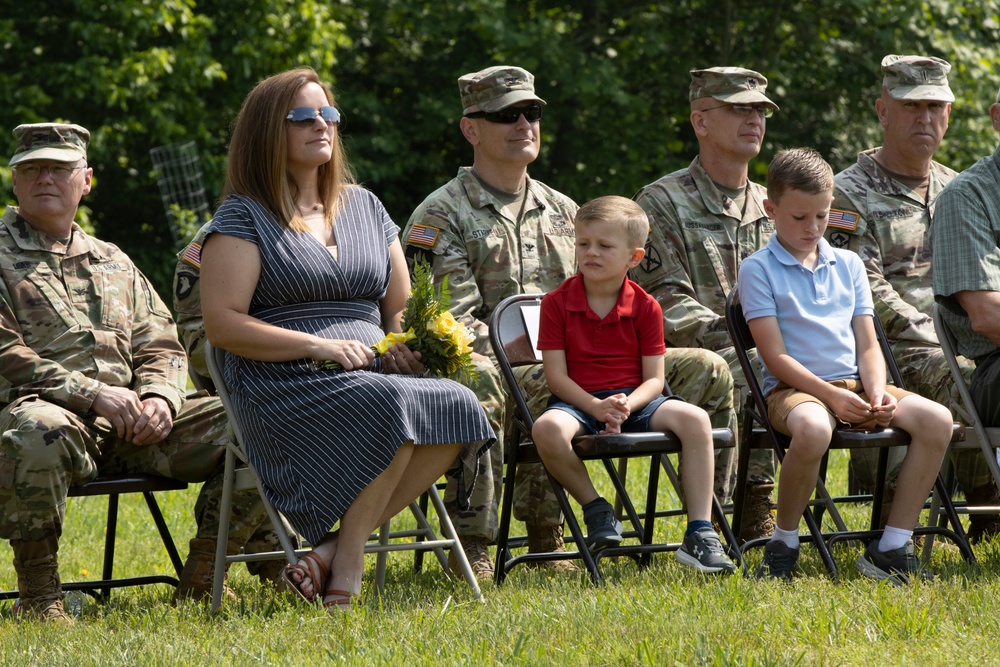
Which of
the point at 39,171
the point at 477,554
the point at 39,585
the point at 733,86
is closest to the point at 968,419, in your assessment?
the point at 733,86

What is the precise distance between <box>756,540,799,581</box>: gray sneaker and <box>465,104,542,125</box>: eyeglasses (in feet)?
7.35

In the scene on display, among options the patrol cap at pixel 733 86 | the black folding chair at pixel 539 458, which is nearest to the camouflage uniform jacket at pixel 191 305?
the black folding chair at pixel 539 458

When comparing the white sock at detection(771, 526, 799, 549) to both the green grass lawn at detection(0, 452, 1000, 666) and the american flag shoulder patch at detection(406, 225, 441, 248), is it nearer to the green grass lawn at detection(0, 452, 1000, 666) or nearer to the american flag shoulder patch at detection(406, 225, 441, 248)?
the green grass lawn at detection(0, 452, 1000, 666)

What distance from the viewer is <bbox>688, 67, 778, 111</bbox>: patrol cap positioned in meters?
6.01

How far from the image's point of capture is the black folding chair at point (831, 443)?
180 inches

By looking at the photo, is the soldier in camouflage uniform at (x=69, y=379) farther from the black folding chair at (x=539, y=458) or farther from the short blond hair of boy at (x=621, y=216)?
the short blond hair of boy at (x=621, y=216)

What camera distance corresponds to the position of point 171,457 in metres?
4.88

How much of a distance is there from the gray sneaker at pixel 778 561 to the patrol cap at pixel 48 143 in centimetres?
309

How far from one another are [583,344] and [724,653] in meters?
1.72

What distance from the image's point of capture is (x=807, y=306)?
488cm

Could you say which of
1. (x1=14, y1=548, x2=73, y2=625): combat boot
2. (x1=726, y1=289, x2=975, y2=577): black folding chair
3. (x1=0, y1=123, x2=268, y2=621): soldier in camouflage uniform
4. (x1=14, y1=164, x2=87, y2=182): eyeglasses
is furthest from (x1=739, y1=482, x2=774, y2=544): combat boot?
(x1=14, y1=164, x2=87, y2=182): eyeglasses

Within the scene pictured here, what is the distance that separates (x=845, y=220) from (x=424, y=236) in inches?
76.6

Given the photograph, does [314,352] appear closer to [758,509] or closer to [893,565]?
[893,565]

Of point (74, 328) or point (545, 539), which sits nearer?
point (74, 328)
